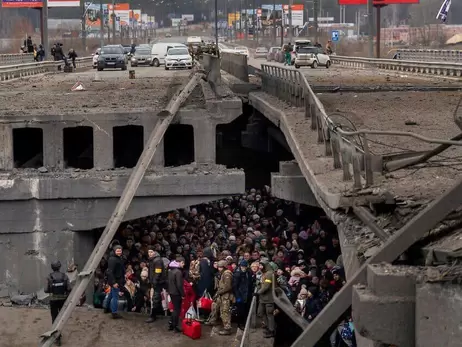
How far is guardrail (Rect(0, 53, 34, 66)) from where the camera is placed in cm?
5347

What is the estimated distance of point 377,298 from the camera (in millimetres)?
7148

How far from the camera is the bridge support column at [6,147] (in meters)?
21.8

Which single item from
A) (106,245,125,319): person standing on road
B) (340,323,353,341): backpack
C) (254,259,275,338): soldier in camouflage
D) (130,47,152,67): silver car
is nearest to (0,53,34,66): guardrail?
(130,47,152,67): silver car

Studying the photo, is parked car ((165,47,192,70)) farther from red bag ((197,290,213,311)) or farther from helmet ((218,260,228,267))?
helmet ((218,260,228,267))

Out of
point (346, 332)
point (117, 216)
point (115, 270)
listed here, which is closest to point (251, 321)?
point (346, 332)

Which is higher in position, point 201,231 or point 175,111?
point 175,111

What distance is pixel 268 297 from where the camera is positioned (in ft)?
48.1

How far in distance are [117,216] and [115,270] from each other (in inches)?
52.9

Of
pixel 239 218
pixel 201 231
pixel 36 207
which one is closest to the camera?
pixel 36 207

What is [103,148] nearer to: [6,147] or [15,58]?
[6,147]

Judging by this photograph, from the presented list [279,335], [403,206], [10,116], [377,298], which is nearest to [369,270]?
[377,298]

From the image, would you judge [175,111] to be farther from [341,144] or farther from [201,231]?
[341,144]

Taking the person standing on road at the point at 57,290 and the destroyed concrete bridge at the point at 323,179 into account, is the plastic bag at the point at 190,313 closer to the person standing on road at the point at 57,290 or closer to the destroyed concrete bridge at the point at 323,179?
the person standing on road at the point at 57,290

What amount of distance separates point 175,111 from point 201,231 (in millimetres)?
2544
